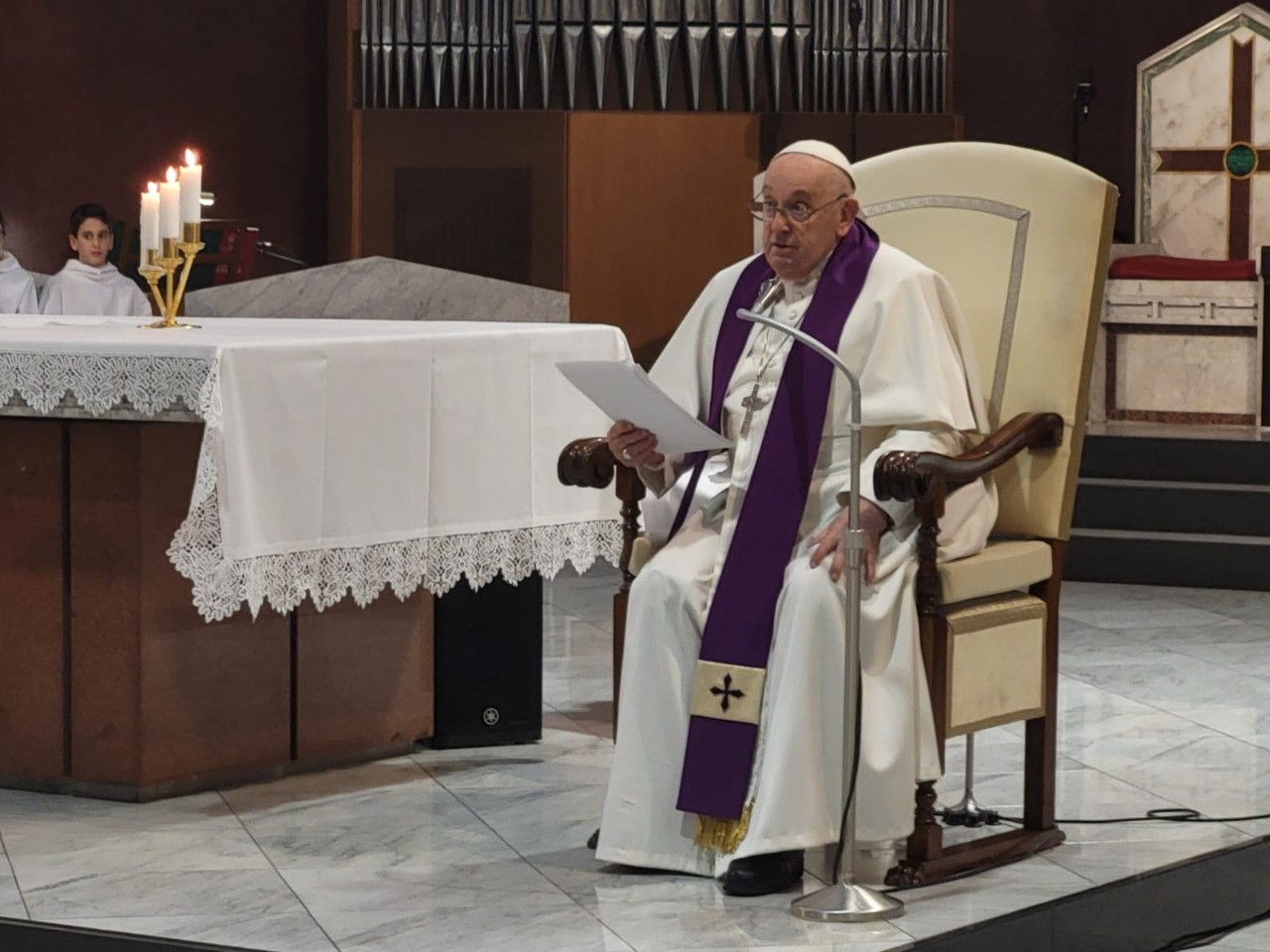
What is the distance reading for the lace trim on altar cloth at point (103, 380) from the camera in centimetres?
448

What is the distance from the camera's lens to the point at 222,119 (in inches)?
424

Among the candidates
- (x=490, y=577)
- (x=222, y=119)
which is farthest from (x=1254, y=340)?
(x=490, y=577)

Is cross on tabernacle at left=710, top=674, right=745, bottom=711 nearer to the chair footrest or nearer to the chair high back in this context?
the chair footrest

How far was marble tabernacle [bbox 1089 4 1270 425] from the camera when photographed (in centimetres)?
969

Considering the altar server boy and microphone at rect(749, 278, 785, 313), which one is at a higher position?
A: the altar server boy

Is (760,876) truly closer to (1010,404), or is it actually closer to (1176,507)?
(1010,404)

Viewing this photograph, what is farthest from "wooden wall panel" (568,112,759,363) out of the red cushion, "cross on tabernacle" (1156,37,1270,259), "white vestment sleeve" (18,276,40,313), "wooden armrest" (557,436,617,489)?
"wooden armrest" (557,436,617,489)

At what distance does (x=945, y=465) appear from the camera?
13.2 feet

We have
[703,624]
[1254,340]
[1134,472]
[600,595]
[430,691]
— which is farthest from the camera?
[1254,340]

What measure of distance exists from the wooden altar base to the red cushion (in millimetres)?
5749

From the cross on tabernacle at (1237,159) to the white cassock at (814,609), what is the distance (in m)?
6.66

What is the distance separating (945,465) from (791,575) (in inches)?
13.7

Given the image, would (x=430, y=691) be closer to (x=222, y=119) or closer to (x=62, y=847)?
(x=62, y=847)

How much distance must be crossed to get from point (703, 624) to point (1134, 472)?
5178mm
